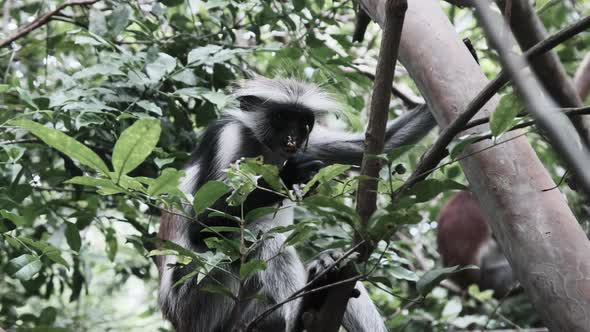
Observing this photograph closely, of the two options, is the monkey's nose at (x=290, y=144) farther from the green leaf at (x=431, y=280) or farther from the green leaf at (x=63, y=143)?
the green leaf at (x=63, y=143)

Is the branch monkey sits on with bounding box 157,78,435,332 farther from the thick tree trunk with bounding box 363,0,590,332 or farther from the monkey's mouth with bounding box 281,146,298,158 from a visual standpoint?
the thick tree trunk with bounding box 363,0,590,332

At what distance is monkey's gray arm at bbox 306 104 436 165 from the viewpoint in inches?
180

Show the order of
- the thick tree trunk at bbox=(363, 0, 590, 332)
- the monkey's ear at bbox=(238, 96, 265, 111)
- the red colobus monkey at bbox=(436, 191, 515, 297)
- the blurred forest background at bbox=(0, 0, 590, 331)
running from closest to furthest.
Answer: the thick tree trunk at bbox=(363, 0, 590, 332) < the blurred forest background at bbox=(0, 0, 590, 331) < the monkey's ear at bbox=(238, 96, 265, 111) < the red colobus monkey at bbox=(436, 191, 515, 297)

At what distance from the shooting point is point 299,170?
3650 mm

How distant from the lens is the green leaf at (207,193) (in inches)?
82.8

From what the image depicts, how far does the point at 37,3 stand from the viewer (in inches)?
189

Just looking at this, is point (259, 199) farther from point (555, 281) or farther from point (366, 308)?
point (555, 281)

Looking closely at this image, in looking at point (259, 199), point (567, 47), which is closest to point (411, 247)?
point (567, 47)

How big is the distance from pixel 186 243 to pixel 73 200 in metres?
0.96

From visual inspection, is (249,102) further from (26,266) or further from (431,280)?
(431,280)

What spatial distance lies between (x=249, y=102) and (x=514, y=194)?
2282 millimetres

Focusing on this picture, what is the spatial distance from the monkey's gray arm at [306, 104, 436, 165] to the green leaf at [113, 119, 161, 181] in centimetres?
264

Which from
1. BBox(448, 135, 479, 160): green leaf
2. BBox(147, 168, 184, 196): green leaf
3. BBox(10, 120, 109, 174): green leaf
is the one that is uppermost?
BBox(10, 120, 109, 174): green leaf

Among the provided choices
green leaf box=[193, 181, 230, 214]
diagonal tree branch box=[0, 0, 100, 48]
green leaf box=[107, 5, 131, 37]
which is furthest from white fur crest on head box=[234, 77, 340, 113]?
green leaf box=[193, 181, 230, 214]
